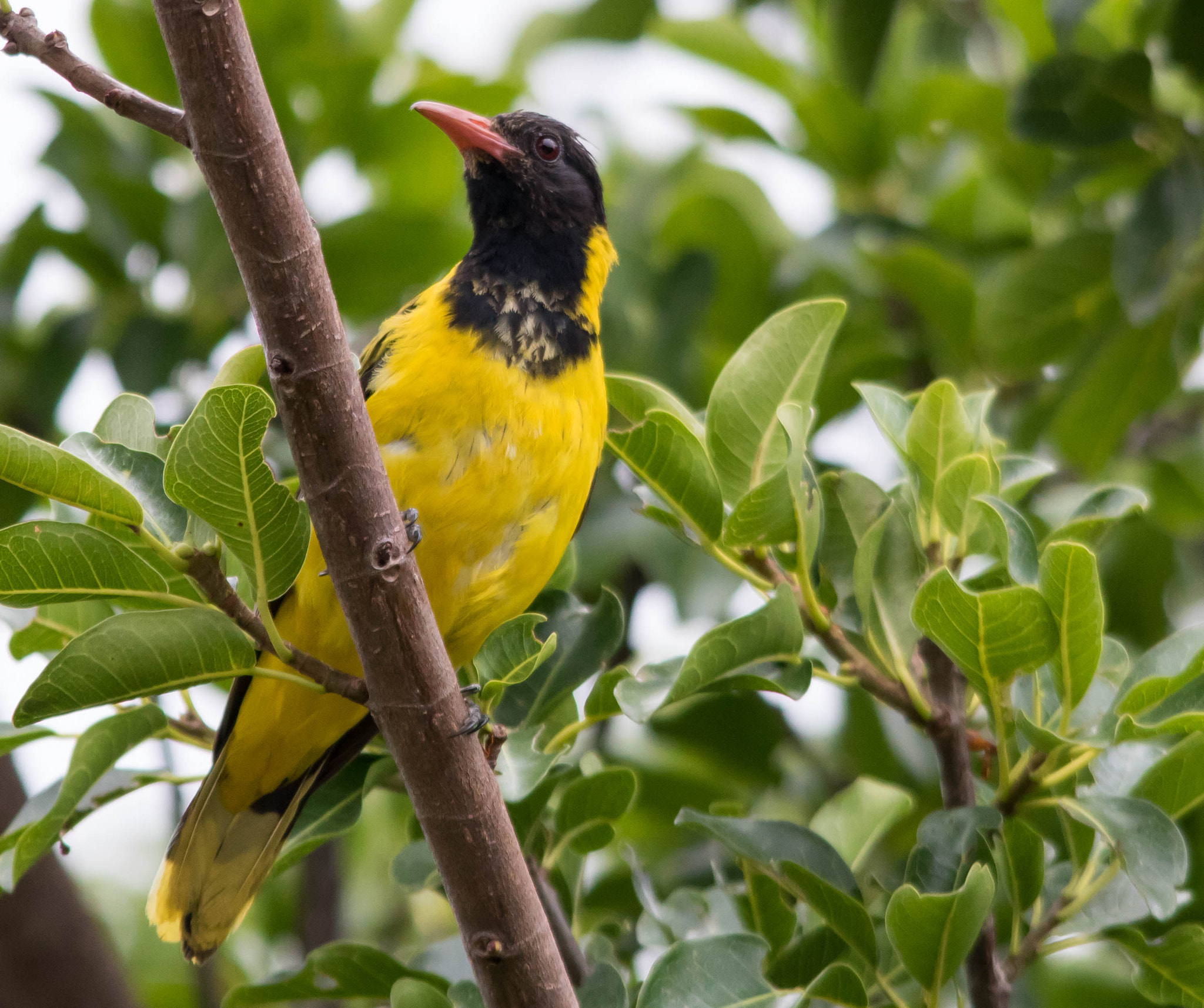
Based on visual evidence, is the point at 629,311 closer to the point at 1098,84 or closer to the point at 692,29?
the point at 692,29

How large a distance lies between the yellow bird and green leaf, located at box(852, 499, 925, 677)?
0.70 metres

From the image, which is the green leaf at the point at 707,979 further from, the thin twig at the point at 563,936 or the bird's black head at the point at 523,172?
the bird's black head at the point at 523,172

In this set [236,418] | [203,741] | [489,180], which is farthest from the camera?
[489,180]

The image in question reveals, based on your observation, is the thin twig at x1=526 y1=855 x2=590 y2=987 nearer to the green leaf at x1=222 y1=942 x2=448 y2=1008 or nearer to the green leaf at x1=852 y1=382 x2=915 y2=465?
the green leaf at x1=222 y1=942 x2=448 y2=1008

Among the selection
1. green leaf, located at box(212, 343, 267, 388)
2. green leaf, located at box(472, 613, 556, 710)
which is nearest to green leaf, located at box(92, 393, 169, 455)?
green leaf, located at box(212, 343, 267, 388)

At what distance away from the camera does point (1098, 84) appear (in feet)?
10.9

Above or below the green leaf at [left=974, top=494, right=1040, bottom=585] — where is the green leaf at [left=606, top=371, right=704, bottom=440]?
above

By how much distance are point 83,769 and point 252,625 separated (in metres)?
0.52

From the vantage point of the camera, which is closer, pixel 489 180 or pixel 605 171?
pixel 489 180

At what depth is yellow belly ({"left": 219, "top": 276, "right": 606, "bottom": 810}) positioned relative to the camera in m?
2.56

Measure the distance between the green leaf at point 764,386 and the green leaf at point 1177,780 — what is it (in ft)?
2.80

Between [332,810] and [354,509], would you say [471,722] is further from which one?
[332,810]

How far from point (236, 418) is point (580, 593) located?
227 cm

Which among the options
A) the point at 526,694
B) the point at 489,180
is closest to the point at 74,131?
the point at 489,180
